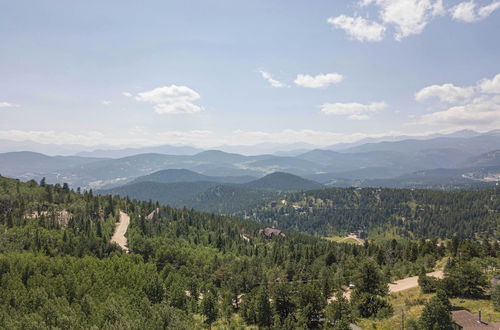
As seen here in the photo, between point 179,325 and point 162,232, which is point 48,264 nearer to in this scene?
point 179,325

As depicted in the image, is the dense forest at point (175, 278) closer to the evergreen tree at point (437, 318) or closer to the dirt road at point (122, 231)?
the dirt road at point (122, 231)

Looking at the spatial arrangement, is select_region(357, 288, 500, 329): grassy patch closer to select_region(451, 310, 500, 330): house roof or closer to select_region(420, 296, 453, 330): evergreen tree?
select_region(451, 310, 500, 330): house roof


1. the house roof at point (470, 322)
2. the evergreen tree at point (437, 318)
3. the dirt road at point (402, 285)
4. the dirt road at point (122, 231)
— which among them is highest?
the evergreen tree at point (437, 318)

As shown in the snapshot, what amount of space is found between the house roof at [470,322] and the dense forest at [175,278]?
1517 cm

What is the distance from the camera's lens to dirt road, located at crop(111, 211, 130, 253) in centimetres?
14462

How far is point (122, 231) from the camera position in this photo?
162 m

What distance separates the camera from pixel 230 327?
75625mm

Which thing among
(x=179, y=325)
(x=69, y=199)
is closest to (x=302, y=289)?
(x=179, y=325)

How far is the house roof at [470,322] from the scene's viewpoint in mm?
57406

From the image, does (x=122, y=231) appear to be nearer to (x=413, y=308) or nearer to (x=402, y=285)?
(x=402, y=285)

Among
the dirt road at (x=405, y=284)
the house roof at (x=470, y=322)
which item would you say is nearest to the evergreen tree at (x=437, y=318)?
the house roof at (x=470, y=322)

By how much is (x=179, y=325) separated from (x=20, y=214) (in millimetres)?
133319

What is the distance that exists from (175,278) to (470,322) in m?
83.3

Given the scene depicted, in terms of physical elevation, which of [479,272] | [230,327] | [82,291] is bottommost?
[230,327]
